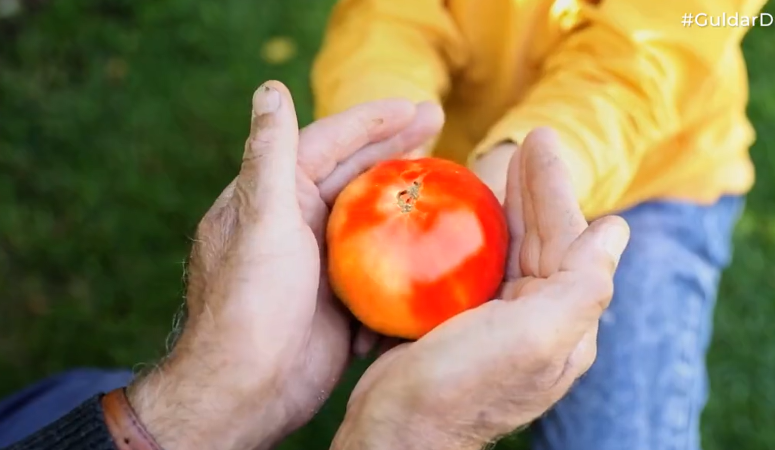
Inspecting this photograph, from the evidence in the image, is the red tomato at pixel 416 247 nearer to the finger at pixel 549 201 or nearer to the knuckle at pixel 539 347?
the finger at pixel 549 201

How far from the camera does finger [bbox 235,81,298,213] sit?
3.67ft

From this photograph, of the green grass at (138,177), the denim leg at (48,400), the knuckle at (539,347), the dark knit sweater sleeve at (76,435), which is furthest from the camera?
the green grass at (138,177)

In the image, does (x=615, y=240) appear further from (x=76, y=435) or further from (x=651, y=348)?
(x=76, y=435)

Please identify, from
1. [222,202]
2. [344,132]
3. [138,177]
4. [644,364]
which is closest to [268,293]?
[222,202]

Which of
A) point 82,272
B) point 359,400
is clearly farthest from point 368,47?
point 82,272

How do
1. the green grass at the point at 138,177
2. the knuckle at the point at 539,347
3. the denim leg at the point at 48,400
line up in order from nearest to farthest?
the knuckle at the point at 539,347 < the denim leg at the point at 48,400 < the green grass at the point at 138,177

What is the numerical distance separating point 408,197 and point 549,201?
188 millimetres

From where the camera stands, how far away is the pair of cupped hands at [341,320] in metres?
1.00

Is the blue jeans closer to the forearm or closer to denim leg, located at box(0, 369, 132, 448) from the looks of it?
denim leg, located at box(0, 369, 132, 448)

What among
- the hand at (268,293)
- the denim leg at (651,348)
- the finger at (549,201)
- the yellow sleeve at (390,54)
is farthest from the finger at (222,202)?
the denim leg at (651,348)

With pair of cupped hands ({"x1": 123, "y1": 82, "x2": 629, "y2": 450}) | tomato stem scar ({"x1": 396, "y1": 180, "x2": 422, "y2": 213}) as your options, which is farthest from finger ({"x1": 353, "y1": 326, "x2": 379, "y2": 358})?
tomato stem scar ({"x1": 396, "y1": 180, "x2": 422, "y2": 213})

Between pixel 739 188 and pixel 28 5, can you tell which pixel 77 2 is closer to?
pixel 28 5

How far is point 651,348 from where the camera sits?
4.88 ft

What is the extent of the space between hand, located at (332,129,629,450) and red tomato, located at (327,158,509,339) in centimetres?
6
